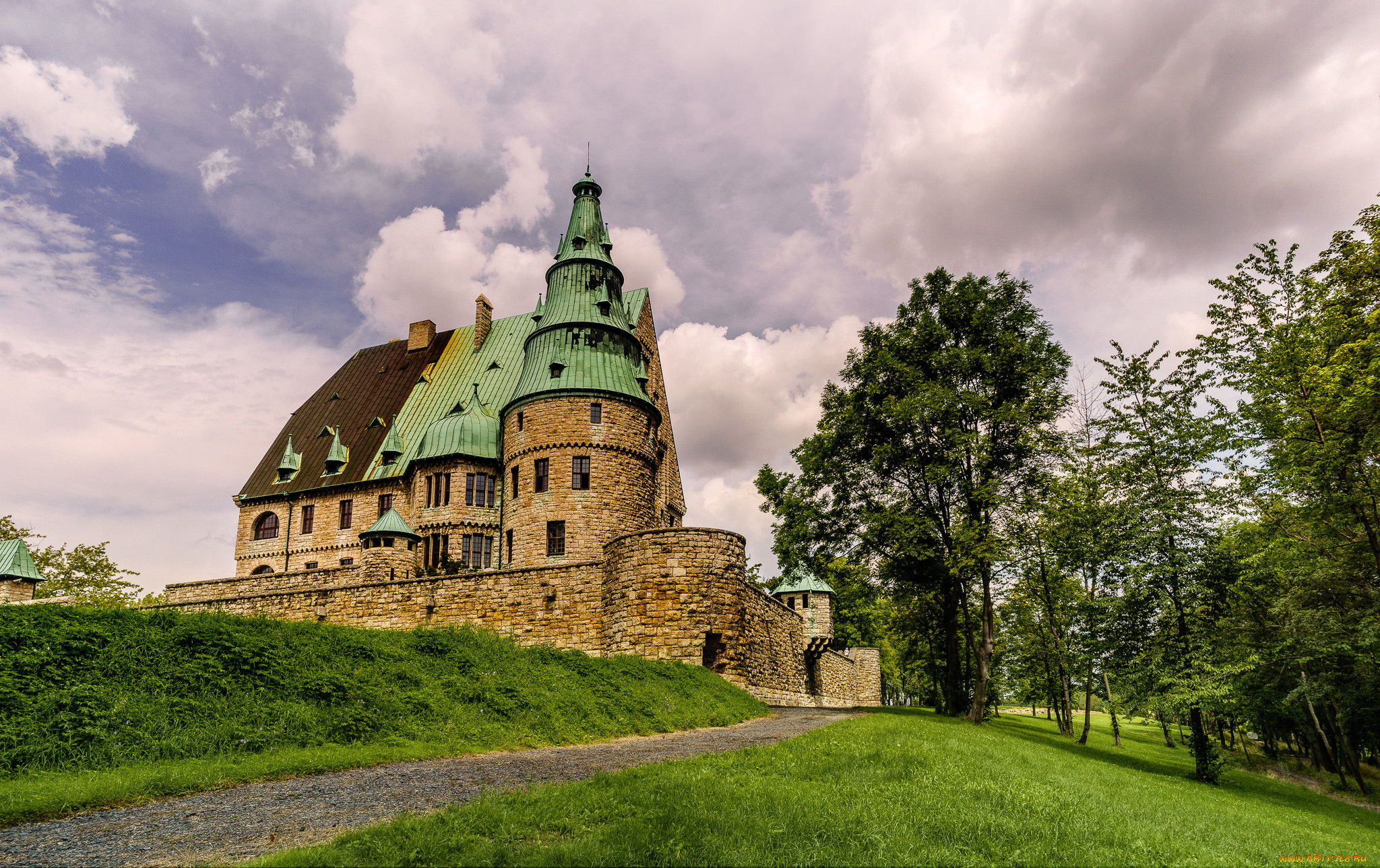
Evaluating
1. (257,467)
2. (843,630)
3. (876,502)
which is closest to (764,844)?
(876,502)

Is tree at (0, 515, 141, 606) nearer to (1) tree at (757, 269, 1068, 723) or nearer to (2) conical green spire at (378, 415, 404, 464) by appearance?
(2) conical green spire at (378, 415, 404, 464)

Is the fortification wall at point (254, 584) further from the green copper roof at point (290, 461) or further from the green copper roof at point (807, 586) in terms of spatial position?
the green copper roof at point (807, 586)

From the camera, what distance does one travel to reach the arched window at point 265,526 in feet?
144

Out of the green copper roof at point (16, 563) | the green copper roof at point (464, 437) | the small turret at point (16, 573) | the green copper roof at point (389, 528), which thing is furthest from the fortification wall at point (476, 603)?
the green copper roof at point (464, 437)

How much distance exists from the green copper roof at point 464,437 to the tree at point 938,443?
1700cm

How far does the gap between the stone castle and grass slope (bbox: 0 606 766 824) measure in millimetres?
7580

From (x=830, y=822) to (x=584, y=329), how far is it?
32.6 m

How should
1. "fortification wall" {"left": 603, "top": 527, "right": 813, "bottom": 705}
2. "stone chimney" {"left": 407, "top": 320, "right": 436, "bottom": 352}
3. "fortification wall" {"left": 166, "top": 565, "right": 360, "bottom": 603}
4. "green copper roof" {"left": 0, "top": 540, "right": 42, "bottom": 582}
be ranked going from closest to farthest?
1. "fortification wall" {"left": 603, "top": 527, "right": 813, "bottom": 705}
2. "green copper roof" {"left": 0, "top": 540, "right": 42, "bottom": 582}
3. "fortification wall" {"left": 166, "top": 565, "right": 360, "bottom": 603}
4. "stone chimney" {"left": 407, "top": 320, "right": 436, "bottom": 352}

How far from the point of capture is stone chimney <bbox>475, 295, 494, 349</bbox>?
47.6m

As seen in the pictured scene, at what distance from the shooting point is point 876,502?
27.0 meters

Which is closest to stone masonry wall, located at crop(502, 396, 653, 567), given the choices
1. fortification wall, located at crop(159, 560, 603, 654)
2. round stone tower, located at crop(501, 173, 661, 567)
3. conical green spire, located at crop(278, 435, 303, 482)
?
round stone tower, located at crop(501, 173, 661, 567)

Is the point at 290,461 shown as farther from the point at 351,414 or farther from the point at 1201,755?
the point at 1201,755

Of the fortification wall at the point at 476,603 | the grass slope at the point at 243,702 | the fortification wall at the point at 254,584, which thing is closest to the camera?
the grass slope at the point at 243,702

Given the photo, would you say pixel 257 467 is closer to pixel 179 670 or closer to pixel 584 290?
pixel 584 290
